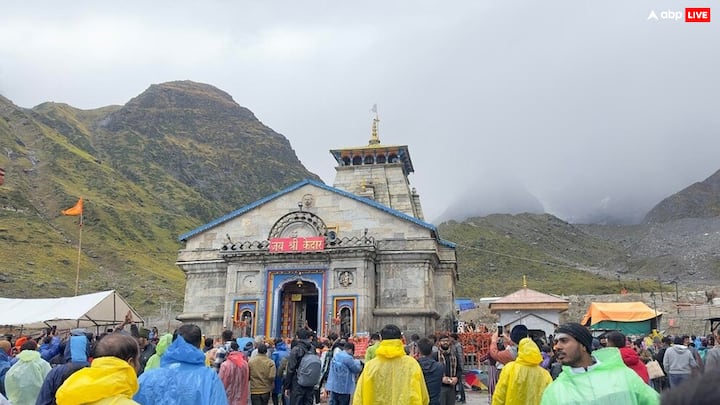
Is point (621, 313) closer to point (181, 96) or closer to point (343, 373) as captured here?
point (343, 373)

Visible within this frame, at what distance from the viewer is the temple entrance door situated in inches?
977

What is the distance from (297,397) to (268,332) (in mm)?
14003

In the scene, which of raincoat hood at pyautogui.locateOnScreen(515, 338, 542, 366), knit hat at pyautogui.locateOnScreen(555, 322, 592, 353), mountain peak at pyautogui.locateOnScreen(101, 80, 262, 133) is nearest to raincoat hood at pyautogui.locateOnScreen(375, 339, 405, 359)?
raincoat hood at pyautogui.locateOnScreen(515, 338, 542, 366)

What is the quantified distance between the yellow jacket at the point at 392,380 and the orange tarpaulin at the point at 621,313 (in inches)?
855

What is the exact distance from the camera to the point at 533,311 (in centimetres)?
2491

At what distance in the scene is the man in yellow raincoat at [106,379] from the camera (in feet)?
11.1

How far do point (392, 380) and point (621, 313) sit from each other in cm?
2243

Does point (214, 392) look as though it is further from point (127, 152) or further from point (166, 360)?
point (127, 152)

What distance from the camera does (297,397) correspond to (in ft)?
34.4

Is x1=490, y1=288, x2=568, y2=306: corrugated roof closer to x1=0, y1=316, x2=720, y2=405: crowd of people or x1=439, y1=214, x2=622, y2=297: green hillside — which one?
x1=0, y1=316, x2=720, y2=405: crowd of people

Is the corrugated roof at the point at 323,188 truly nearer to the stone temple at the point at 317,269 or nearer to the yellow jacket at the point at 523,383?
the stone temple at the point at 317,269

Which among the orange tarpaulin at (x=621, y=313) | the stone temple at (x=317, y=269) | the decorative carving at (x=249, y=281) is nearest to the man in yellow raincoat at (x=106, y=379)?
the stone temple at (x=317, y=269)

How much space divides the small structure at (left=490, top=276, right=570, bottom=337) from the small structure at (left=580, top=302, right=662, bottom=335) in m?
2.15

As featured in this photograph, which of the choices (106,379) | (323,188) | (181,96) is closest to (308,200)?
(323,188)
